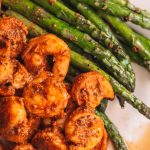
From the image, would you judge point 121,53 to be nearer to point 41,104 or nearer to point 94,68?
point 94,68

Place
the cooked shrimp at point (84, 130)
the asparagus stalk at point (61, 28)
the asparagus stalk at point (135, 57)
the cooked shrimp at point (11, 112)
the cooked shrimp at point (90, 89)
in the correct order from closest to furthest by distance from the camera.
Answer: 1. the cooked shrimp at point (11, 112)
2. the cooked shrimp at point (84, 130)
3. the cooked shrimp at point (90, 89)
4. the asparagus stalk at point (61, 28)
5. the asparagus stalk at point (135, 57)

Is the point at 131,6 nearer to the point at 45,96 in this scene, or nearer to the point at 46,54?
the point at 46,54

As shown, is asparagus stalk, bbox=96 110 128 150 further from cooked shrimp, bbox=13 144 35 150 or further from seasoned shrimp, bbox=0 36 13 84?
seasoned shrimp, bbox=0 36 13 84

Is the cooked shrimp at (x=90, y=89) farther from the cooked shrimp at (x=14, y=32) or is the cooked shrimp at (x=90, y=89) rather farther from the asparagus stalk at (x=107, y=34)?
the cooked shrimp at (x=14, y=32)

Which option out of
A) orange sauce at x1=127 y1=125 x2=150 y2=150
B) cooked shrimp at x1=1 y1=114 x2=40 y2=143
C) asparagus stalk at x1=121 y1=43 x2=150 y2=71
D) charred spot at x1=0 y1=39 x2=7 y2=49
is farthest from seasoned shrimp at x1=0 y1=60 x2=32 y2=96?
orange sauce at x1=127 y1=125 x2=150 y2=150

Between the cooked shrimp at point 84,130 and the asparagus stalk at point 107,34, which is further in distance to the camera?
the asparagus stalk at point 107,34

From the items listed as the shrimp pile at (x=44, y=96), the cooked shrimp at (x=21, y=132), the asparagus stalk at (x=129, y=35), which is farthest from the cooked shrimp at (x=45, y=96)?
the asparagus stalk at (x=129, y=35)

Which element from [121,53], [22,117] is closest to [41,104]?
[22,117]
